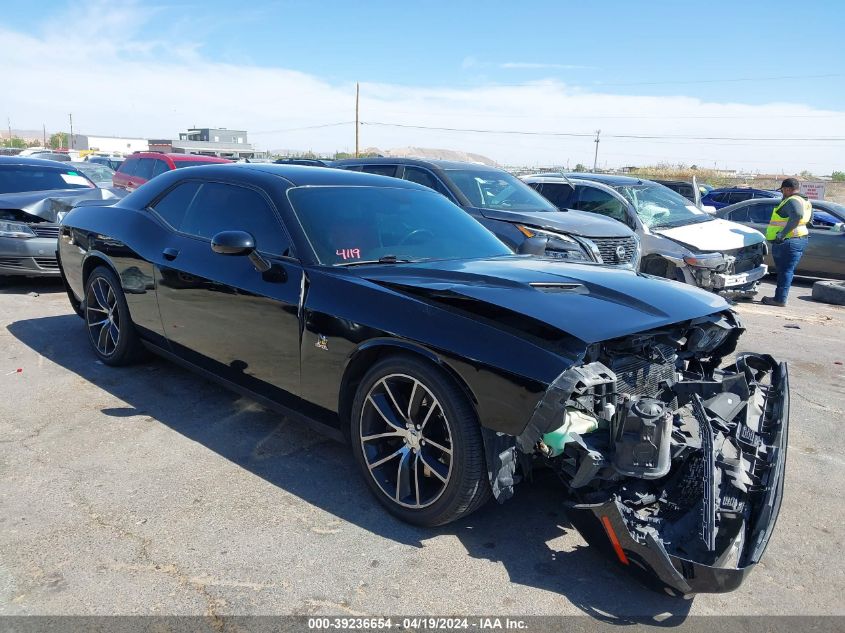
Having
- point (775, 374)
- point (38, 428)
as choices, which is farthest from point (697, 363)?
point (38, 428)

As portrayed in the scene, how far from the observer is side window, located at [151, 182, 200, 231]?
4.44 meters

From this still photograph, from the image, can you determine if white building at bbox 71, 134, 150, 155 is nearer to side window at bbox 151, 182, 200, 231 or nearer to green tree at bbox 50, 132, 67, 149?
green tree at bbox 50, 132, 67, 149

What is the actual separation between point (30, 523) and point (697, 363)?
3451mm

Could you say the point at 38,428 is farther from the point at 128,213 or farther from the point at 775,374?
the point at 775,374

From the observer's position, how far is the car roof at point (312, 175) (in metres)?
4.05

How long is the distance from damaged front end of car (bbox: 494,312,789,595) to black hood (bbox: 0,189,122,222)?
6974 mm

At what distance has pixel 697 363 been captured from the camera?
12.1 feet

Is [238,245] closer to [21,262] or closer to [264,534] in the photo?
[264,534]

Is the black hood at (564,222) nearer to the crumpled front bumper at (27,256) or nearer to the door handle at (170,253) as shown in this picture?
the door handle at (170,253)

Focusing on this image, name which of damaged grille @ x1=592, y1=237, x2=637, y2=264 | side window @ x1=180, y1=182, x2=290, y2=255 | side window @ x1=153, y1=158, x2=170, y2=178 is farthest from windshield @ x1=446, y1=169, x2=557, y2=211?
side window @ x1=153, y1=158, x2=170, y2=178

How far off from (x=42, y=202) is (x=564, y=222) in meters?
6.16

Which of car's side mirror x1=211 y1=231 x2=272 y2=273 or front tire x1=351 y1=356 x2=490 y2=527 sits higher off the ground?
car's side mirror x1=211 y1=231 x2=272 y2=273

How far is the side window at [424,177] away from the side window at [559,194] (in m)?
2.61

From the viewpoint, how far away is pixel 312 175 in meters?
4.17
